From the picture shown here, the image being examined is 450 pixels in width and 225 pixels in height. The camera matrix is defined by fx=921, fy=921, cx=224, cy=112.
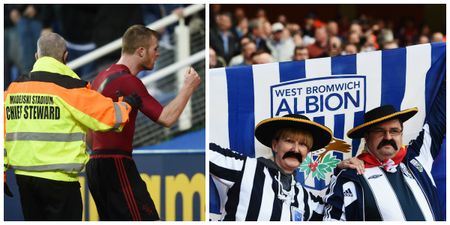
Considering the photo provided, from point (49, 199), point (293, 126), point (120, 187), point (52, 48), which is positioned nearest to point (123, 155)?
point (120, 187)

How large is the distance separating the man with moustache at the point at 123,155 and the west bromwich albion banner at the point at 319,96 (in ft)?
1.07

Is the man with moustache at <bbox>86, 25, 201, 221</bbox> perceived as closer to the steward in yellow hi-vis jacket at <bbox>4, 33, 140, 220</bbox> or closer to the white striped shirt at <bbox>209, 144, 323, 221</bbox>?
the steward in yellow hi-vis jacket at <bbox>4, 33, 140, 220</bbox>

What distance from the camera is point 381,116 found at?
5.65m

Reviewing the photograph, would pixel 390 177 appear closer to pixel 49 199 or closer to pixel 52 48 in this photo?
pixel 49 199

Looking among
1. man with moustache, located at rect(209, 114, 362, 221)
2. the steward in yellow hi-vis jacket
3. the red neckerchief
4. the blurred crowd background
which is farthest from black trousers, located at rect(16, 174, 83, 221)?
the blurred crowd background

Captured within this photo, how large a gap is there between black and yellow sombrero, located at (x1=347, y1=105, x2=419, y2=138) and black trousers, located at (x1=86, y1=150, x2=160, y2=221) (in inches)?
55.4

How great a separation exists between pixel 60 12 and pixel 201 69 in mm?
2951

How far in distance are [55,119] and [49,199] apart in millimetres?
508

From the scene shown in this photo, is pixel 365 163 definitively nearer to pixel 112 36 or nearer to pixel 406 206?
pixel 406 206

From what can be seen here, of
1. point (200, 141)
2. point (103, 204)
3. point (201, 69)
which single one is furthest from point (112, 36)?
point (103, 204)

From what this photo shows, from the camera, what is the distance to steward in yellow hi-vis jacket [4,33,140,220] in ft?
17.9

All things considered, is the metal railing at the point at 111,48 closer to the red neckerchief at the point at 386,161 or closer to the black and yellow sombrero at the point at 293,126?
the black and yellow sombrero at the point at 293,126

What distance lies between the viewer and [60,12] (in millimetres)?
11547

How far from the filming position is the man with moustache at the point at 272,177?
546 centimetres
